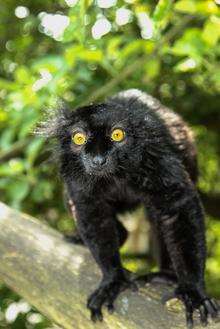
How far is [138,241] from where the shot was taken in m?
8.43

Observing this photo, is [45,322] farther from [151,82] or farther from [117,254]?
[151,82]

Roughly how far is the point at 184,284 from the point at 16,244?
1.26 m

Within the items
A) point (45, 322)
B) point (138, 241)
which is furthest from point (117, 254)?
point (138, 241)

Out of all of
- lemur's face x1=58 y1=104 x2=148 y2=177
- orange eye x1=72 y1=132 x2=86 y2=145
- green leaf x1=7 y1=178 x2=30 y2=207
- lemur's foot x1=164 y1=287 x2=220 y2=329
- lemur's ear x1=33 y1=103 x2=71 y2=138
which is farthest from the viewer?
green leaf x1=7 y1=178 x2=30 y2=207

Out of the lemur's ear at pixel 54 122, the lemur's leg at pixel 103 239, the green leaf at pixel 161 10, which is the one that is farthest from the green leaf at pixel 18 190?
the green leaf at pixel 161 10

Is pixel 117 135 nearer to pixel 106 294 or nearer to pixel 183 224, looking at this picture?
pixel 183 224

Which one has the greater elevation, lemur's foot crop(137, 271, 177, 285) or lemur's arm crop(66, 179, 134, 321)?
lemur's arm crop(66, 179, 134, 321)

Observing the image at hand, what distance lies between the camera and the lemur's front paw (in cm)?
392

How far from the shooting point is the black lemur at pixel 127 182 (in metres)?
4.02

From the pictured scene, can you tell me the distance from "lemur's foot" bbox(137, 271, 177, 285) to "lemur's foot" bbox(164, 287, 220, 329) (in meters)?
0.29

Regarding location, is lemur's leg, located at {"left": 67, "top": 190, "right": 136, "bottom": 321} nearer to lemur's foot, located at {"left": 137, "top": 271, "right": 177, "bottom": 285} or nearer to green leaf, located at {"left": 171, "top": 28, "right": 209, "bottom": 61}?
lemur's foot, located at {"left": 137, "top": 271, "right": 177, "bottom": 285}

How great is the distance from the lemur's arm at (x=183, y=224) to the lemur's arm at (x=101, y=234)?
39 cm

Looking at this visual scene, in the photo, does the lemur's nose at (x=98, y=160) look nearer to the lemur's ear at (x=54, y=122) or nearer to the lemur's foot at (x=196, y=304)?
the lemur's ear at (x=54, y=122)

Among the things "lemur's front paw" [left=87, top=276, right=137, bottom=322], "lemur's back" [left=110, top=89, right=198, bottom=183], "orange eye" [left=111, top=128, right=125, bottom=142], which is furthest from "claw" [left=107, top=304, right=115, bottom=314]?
"lemur's back" [left=110, top=89, right=198, bottom=183]
